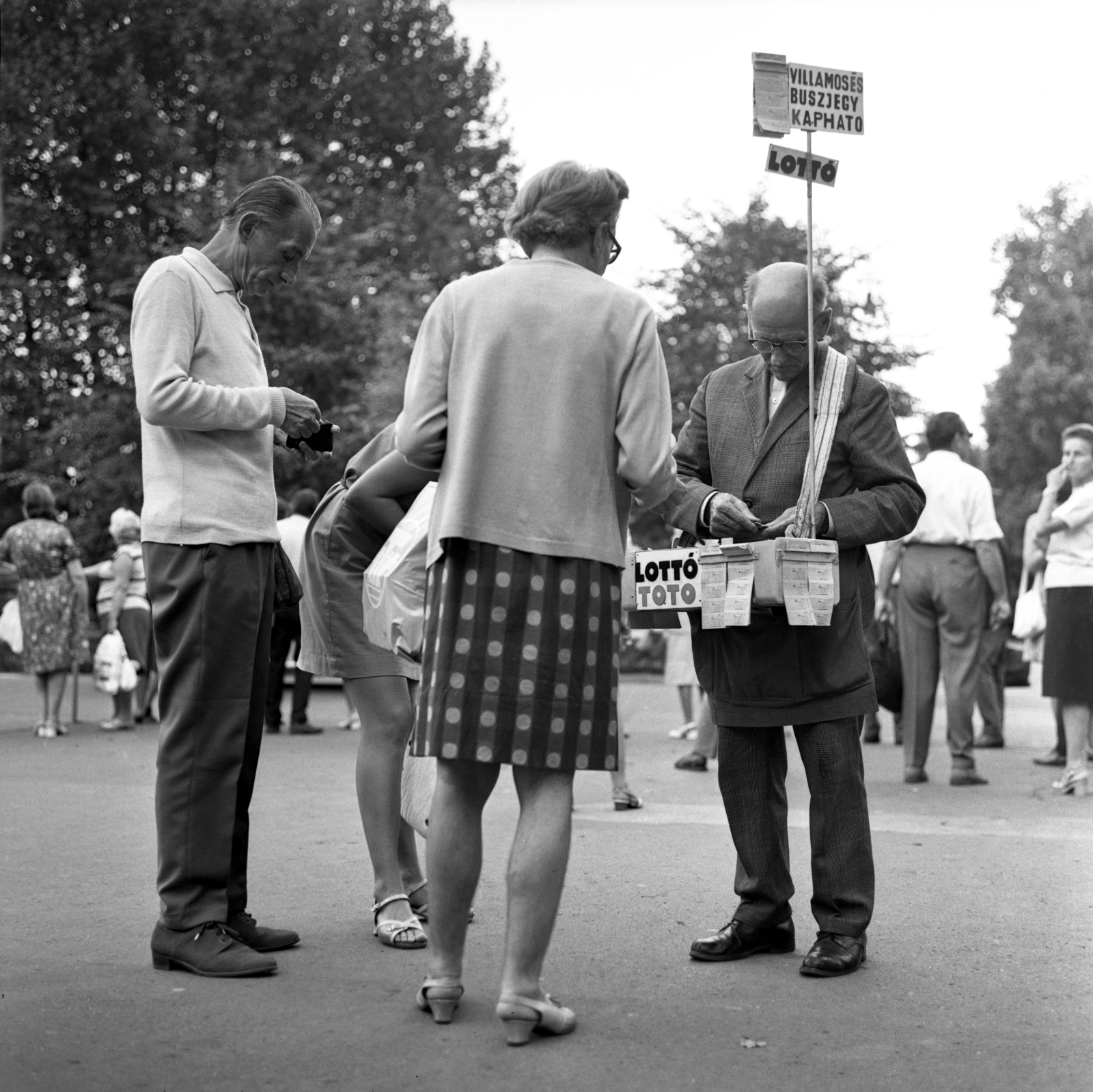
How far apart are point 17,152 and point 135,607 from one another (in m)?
14.9

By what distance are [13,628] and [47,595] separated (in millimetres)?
399

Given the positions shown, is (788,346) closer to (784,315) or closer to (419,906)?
(784,315)

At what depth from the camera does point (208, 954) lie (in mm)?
4078

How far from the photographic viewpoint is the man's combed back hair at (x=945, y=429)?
960 cm

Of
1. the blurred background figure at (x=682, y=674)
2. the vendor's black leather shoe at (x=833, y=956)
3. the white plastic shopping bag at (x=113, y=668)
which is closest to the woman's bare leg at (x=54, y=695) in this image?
the white plastic shopping bag at (x=113, y=668)

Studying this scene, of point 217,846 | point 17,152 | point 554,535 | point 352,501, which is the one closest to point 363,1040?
point 217,846

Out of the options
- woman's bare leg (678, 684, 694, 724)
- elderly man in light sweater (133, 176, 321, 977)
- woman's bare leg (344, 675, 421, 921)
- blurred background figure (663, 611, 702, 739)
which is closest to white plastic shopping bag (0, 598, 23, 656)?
blurred background figure (663, 611, 702, 739)

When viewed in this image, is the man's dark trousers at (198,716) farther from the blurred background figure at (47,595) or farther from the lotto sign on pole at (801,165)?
the blurred background figure at (47,595)

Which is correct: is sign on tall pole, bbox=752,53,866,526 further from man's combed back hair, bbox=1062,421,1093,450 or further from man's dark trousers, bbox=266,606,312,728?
man's dark trousers, bbox=266,606,312,728

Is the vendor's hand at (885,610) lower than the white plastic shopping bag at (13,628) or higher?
higher

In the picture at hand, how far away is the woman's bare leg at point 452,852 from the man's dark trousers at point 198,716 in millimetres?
793

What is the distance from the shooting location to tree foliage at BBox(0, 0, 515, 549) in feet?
84.3

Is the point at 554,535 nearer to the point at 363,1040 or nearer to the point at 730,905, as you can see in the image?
the point at 363,1040

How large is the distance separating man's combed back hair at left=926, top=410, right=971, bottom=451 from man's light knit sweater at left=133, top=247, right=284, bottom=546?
6.13 m
